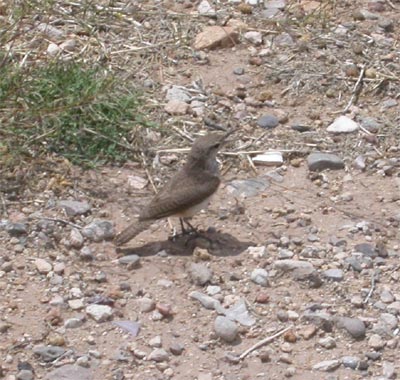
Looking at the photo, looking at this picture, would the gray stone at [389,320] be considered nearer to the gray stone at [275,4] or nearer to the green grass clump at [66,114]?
the green grass clump at [66,114]

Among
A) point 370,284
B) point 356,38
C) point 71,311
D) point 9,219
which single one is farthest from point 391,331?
point 356,38

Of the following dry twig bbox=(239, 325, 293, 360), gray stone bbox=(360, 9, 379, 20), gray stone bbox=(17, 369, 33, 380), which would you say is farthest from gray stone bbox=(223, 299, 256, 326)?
gray stone bbox=(360, 9, 379, 20)

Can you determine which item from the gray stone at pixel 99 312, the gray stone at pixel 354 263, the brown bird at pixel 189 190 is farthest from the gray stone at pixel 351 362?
the brown bird at pixel 189 190

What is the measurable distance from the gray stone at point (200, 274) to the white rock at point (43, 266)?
907mm

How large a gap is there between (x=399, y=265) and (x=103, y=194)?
7.02 feet

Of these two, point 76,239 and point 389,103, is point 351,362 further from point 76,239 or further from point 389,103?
point 389,103

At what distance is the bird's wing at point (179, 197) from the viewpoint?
853 cm

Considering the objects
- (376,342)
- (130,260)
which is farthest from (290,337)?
(130,260)

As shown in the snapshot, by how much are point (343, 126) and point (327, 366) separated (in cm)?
300

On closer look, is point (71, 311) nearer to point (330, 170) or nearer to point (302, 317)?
point (302, 317)

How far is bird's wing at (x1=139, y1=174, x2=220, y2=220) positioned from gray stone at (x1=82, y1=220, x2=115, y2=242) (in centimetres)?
24

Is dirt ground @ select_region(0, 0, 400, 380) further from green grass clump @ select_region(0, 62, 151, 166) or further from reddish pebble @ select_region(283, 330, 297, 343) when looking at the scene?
green grass clump @ select_region(0, 62, 151, 166)

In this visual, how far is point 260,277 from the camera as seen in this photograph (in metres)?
8.14

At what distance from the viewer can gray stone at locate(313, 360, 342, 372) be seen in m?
7.37
